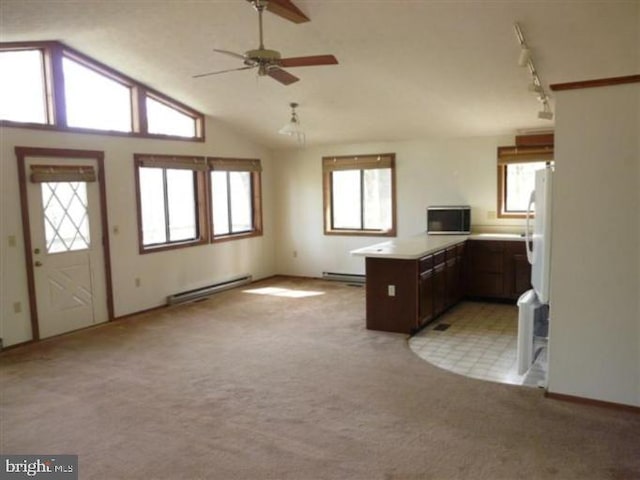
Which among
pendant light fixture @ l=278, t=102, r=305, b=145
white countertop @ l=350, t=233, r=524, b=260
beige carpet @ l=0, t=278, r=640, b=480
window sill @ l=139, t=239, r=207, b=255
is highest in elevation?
pendant light fixture @ l=278, t=102, r=305, b=145

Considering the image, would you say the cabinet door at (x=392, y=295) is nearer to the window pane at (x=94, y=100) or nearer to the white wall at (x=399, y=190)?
the white wall at (x=399, y=190)

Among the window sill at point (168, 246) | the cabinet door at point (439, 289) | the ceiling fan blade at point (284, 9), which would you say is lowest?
the cabinet door at point (439, 289)

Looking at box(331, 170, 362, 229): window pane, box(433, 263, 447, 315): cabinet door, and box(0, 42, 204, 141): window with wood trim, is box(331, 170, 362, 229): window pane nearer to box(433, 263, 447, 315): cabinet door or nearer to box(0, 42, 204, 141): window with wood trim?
box(433, 263, 447, 315): cabinet door

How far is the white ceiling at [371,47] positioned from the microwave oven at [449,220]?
1116mm

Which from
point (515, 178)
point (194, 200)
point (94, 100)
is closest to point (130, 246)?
point (194, 200)

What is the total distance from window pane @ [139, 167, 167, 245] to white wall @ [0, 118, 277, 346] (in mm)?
214

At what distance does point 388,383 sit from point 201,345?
196 cm

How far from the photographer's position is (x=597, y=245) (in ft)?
10.7

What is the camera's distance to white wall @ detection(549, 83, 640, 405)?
10.3 feet

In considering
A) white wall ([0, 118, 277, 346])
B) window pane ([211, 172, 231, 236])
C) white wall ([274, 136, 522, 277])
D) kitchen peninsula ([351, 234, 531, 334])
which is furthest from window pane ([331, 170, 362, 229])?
window pane ([211, 172, 231, 236])

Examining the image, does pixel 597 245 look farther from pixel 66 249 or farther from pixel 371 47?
pixel 66 249

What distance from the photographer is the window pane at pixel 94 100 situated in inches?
213

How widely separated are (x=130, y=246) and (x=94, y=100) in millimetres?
1720

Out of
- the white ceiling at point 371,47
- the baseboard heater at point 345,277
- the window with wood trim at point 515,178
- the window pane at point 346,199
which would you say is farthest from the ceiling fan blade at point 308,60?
the baseboard heater at point 345,277
